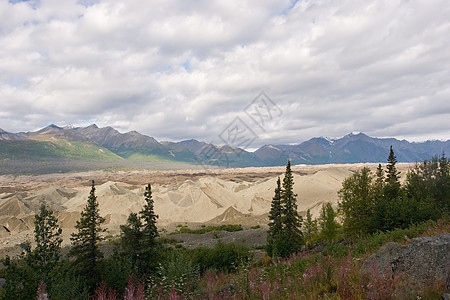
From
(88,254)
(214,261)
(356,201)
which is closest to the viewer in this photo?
(88,254)

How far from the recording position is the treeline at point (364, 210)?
1955 cm

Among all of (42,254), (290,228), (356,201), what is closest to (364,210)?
(356,201)

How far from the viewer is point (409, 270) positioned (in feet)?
18.0

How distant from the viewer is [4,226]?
49406 mm

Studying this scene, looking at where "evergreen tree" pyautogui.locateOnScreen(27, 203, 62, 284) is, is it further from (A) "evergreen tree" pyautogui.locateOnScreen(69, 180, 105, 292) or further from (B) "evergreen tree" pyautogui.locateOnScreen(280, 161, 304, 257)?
(B) "evergreen tree" pyautogui.locateOnScreen(280, 161, 304, 257)

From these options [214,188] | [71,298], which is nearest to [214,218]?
[214,188]

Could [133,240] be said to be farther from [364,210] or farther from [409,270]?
[364,210]

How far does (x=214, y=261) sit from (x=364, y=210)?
15.5 metres

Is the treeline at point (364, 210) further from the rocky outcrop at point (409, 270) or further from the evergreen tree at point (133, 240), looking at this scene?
the rocky outcrop at point (409, 270)

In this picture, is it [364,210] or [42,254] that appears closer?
[42,254]

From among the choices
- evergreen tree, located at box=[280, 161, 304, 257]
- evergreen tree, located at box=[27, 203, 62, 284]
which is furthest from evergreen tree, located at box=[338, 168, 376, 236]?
evergreen tree, located at box=[27, 203, 62, 284]

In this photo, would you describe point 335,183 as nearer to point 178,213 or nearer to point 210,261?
point 178,213

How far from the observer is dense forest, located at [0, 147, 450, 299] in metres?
6.00

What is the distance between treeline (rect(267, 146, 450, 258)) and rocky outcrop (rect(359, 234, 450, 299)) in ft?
31.2
